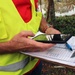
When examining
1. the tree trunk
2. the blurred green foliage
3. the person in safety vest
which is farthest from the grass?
the person in safety vest

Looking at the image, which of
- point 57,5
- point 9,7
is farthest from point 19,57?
point 57,5

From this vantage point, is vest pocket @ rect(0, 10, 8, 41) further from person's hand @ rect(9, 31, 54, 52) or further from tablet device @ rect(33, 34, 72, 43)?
tablet device @ rect(33, 34, 72, 43)

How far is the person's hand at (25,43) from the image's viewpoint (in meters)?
1.35

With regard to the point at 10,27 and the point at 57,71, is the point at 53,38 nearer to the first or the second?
the point at 10,27

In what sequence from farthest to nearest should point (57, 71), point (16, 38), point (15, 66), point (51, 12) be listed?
point (51, 12), point (57, 71), point (15, 66), point (16, 38)

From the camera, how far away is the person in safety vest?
4.47 feet

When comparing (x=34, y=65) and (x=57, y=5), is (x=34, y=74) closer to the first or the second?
(x=34, y=65)

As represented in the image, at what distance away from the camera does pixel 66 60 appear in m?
1.31

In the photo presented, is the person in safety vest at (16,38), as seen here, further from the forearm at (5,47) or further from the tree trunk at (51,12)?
the tree trunk at (51,12)

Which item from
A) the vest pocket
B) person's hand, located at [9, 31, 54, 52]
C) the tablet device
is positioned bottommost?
the tablet device

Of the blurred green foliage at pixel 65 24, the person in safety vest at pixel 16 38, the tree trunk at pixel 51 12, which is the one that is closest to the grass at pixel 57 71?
the blurred green foliage at pixel 65 24

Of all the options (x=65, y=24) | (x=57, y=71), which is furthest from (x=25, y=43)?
(x=65, y=24)

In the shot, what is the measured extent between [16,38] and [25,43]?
2.2 inches

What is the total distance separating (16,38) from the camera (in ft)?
4.44
